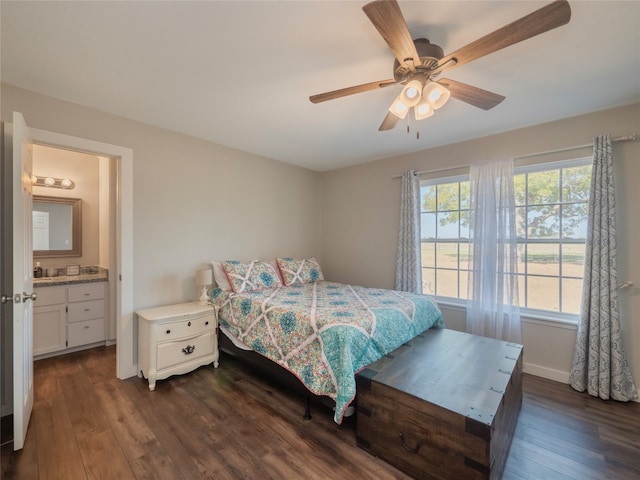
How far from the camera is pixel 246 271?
3.21 meters

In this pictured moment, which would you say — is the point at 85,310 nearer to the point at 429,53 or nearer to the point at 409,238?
the point at 409,238

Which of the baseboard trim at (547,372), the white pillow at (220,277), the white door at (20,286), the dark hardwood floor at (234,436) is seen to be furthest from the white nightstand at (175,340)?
the baseboard trim at (547,372)

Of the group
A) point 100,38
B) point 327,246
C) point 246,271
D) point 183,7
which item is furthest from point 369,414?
point 327,246

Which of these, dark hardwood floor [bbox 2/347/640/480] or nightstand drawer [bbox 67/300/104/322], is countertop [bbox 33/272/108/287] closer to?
nightstand drawer [bbox 67/300/104/322]

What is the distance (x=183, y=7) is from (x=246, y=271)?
2.37 m

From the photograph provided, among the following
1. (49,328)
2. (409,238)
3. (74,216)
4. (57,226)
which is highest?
(74,216)

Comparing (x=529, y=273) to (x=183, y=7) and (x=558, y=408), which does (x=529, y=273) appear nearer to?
(x=558, y=408)

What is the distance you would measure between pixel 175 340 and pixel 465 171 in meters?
3.53

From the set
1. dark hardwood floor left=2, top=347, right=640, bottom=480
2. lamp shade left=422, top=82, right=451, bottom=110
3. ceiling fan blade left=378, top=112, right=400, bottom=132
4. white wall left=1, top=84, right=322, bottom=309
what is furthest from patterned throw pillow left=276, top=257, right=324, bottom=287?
lamp shade left=422, top=82, right=451, bottom=110

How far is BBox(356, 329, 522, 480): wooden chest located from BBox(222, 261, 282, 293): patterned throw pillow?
1694mm

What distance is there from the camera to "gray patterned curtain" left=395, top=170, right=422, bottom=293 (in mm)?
3494

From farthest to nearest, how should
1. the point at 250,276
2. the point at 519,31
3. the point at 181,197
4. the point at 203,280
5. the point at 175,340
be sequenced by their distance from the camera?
the point at 250,276 < the point at 181,197 < the point at 203,280 < the point at 175,340 < the point at 519,31

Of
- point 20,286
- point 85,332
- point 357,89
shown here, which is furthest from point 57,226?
point 357,89

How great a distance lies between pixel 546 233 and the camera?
9.21 feet
